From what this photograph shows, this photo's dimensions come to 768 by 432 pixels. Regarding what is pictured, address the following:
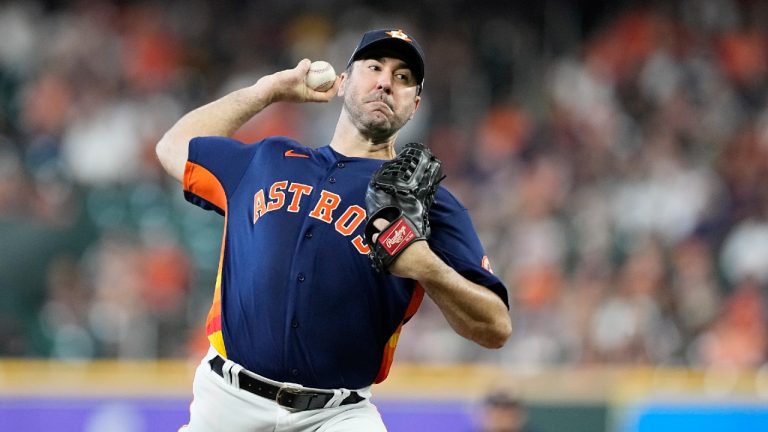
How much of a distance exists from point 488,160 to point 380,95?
8.23 m

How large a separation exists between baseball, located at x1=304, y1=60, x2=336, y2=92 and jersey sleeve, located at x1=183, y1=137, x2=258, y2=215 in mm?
354

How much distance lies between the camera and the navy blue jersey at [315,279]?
4223 millimetres

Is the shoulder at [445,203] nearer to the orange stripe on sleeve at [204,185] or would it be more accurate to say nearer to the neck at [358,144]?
the neck at [358,144]

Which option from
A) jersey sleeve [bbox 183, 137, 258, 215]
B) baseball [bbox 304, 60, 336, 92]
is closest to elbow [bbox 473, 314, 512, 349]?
jersey sleeve [bbox 183, 137, 258, 215]

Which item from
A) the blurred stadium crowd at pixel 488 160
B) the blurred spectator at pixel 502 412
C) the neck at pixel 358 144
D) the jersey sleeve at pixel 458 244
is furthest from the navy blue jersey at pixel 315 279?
the blurred stadium crowd at pixel 488 160

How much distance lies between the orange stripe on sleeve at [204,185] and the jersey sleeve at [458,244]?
31.3 inches

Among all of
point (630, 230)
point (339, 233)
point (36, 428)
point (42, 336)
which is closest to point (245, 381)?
point (339, 233)

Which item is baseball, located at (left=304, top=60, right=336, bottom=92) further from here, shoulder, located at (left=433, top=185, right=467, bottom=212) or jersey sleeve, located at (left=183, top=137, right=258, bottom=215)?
shoulder, located at (left=433, top=185, right=467, bottom=212)

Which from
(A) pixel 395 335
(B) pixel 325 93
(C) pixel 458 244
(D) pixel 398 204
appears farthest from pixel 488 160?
(D) pixel 398 204

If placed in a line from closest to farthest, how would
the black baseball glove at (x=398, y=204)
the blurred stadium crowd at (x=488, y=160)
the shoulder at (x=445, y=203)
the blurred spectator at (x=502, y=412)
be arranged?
the black baseball glove at (x=398, y=204) < the shoulder at (x=445, y=203) < the blurred spectator at (x=502, y=412) < the blurred stadium crowd at (x=488, y=160)

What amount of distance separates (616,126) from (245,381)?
30.7ft

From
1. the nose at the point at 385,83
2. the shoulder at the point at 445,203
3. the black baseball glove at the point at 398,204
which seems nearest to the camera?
the black baseball glove at the point at 398,204

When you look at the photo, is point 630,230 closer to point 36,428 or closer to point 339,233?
point 36,428

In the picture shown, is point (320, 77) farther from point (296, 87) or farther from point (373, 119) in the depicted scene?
point (373, 119)
